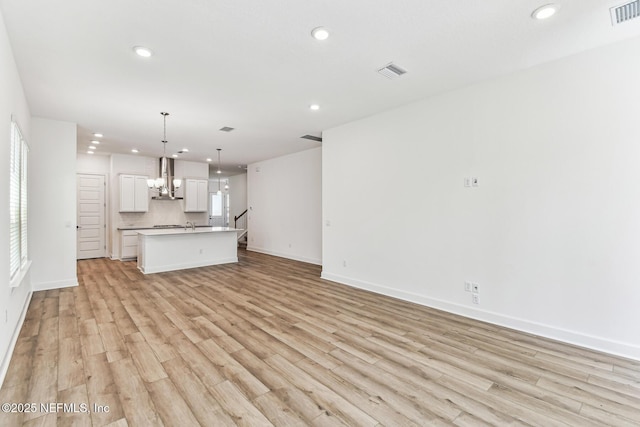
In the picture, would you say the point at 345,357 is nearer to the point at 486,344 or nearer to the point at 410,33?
the point at 486,344

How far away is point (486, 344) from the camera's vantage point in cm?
296

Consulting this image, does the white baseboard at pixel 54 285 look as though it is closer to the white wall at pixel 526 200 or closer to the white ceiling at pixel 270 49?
the white ceiling at pixel 270 49

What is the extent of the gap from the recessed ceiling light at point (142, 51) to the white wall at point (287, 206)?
4.70 metres

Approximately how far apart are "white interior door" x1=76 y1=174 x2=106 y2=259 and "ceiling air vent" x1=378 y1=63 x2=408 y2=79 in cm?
838

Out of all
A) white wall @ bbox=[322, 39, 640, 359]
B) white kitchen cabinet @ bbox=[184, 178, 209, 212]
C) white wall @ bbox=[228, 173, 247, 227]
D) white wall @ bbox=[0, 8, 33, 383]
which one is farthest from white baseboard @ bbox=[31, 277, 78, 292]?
white wall @ bbox=[228, 173, 247, 227]

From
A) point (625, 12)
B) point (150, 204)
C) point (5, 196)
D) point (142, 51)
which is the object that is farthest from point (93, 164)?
point (625, 12)

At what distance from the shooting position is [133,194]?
8070 mm

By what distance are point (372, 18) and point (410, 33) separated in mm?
431

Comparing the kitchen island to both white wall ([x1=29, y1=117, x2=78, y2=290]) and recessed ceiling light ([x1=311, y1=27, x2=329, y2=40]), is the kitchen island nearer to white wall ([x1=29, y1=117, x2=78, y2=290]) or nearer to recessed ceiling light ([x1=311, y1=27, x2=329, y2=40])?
white wall ([x1=29, y1=117, x2=78, y2=290])

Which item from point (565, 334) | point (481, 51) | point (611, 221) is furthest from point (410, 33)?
point (565, 334)

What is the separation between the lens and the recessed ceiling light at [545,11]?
2.28 meters

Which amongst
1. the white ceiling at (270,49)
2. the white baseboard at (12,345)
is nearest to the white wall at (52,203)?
the white ceiling at (270,49)

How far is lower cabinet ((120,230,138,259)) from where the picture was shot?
25.1ft

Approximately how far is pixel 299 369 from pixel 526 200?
3017mm
